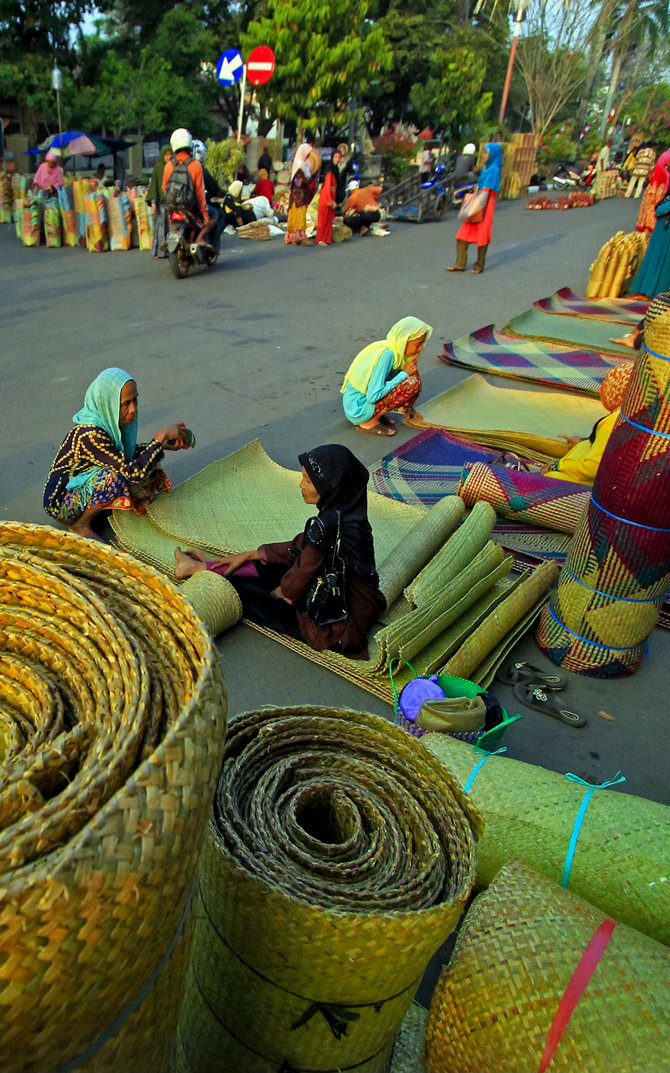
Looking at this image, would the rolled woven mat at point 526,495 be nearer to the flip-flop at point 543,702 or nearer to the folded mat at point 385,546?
the folded mat at point 385,546

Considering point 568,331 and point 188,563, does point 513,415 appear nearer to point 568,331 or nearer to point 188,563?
point 568,331

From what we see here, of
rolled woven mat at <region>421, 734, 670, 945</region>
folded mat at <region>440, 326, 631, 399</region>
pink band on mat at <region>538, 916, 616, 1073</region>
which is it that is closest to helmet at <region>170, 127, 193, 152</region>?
folded mat at <region>440, 326, 631, 399</region>

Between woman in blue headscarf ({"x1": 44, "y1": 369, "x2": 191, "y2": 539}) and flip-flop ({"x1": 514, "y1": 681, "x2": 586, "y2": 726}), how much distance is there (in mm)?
2189

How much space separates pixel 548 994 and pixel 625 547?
186cm

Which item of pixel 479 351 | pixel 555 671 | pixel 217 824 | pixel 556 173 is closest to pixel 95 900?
pixel 217 824

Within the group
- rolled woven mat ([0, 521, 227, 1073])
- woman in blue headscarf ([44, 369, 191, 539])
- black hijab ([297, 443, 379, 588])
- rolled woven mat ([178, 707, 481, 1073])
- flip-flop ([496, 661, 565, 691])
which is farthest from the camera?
woman in blue headscarf ([44, 369, 191, 539])

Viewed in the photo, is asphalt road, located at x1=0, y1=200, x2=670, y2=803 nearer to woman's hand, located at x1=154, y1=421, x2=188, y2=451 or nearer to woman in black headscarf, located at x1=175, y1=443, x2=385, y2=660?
woman in black headscarf, located at x1=175, y1=443, x2=385, y2=660

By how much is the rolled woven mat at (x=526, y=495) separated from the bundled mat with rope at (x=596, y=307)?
5144 millimetres

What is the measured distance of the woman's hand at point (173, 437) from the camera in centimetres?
392

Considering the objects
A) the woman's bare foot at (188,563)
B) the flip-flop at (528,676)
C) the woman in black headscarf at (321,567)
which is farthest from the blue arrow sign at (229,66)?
the flip-flop at (528,676)

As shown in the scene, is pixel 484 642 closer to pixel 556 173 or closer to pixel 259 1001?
pixel 259 1001

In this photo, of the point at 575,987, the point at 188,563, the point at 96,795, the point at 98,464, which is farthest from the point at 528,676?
the point at 96,795

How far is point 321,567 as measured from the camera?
293 centimetres

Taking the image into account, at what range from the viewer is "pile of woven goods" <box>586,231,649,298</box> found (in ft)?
31.1
